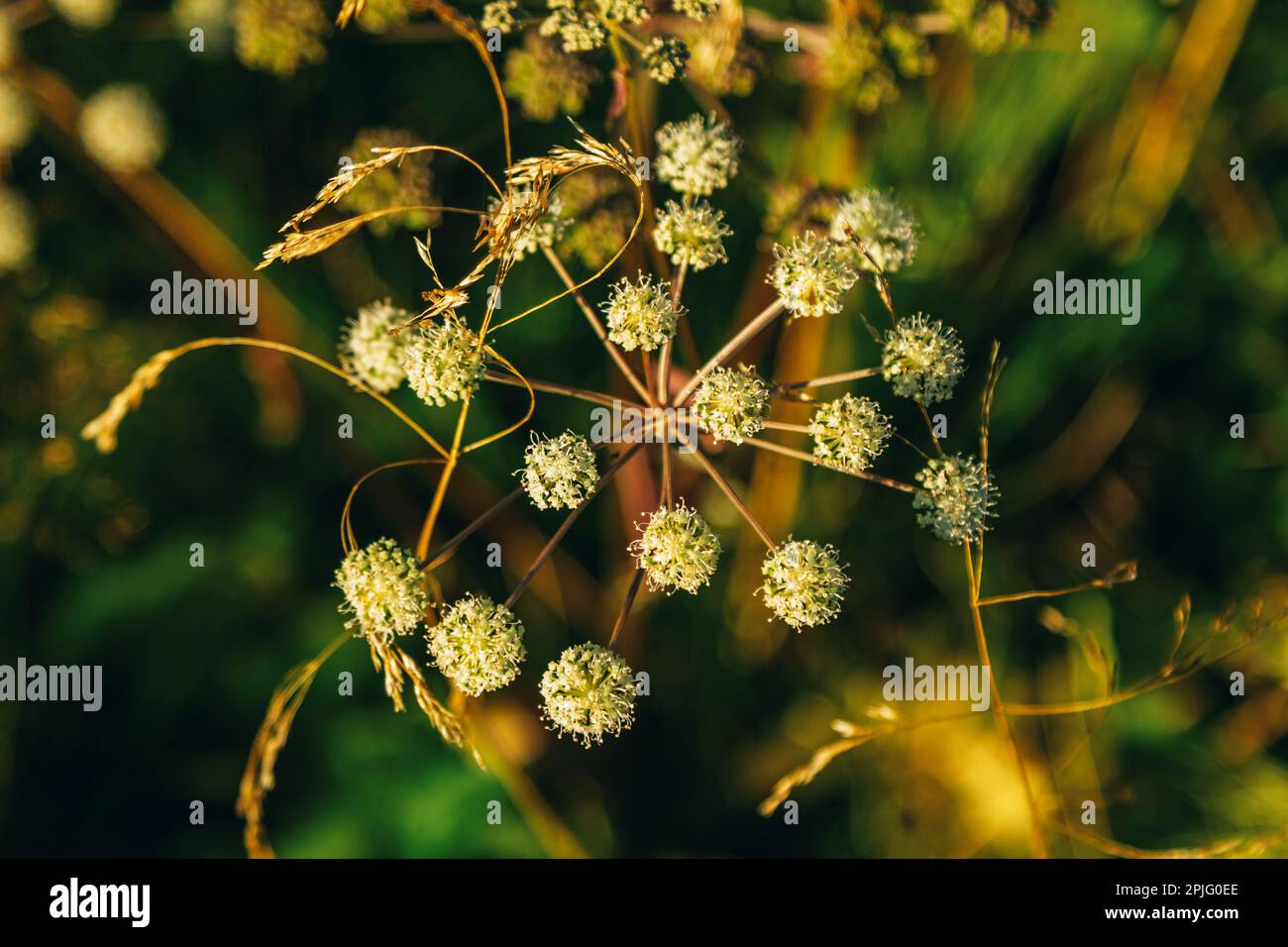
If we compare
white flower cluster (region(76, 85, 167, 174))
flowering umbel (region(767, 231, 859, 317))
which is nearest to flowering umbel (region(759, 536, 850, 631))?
flowering umbel (region(767, 231, 859, 317))

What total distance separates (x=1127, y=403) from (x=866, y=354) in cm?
104

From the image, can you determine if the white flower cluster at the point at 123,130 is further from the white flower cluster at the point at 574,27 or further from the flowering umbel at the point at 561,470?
the flowering umbel at the point at 561,470

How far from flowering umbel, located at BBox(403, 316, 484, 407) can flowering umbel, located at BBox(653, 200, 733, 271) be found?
1.52 ft

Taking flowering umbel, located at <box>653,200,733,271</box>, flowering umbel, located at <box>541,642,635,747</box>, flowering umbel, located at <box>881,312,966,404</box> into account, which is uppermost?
flowering umbel, located at <box>653,200,733,271</box>

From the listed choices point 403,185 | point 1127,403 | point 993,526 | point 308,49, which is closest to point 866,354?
point 993,526

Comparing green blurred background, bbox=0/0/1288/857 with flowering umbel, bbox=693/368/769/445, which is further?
green blurred background, bbox=0/0/1288/857

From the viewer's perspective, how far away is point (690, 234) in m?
1.69

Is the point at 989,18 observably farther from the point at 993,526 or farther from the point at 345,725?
the point at 345,725

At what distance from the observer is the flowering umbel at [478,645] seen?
162 centimetres

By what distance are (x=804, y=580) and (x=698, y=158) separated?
96 centimetres

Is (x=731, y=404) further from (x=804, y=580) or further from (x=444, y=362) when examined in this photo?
(x=444, y=362)

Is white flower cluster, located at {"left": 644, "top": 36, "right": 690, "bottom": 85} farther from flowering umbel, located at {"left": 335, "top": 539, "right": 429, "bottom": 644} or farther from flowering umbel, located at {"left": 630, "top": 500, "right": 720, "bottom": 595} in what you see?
flowering umbel, located at {"left": 335, "top": 539, "right": 429, "bottom": 644}

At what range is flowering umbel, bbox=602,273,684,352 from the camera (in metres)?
1.59

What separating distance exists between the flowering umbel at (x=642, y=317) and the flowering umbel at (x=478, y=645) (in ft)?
2.03
